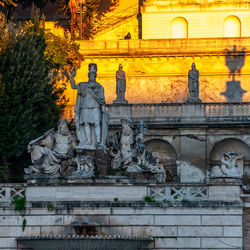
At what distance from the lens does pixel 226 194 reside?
30.6 m

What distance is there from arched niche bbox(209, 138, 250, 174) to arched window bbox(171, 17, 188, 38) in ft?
54.2

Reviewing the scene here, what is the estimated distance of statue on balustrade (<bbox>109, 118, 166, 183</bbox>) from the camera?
32.1 metres

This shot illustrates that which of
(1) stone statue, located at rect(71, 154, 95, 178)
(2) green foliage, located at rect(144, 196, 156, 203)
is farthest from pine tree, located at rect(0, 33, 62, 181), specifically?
(2) green foliage, located at rect(144, 196, 156, 203)

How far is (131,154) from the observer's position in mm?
32375

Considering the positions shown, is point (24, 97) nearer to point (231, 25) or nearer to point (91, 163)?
point (91, 163)

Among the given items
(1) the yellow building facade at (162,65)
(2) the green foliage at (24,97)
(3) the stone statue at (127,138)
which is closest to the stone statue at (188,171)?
(2) the green foliage at (24,97)

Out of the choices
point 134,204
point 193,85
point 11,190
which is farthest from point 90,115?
point 193,85

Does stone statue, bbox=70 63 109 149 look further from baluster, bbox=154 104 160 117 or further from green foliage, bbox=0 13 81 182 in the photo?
baluster, bbox=154 104 160 117

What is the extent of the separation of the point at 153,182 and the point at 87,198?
2310 mm

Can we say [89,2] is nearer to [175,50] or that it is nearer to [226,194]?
[175,50]

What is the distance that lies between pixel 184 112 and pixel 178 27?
16.4 m

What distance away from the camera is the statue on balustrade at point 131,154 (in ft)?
105

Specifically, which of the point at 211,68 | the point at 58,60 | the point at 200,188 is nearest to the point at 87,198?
the point at 200,188

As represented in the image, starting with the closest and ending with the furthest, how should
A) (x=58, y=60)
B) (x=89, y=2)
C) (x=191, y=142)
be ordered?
1. (x=191, y=142)
2. (x=58, y=60)
3. (x=89, y=2)
